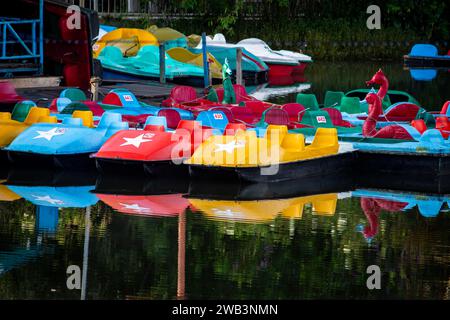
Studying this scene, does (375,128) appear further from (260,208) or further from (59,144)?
(59,144)

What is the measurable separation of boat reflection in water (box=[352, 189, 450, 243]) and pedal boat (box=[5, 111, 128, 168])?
3457mm

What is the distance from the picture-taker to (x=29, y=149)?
54.7 feet

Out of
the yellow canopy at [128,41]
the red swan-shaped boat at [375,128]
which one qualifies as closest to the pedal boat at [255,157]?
the red swan-shaped boat at [375,128]

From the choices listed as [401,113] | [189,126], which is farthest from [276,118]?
[401,113]

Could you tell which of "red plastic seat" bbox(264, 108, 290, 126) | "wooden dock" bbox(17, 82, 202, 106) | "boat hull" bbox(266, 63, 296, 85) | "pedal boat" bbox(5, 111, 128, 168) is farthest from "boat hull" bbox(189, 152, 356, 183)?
"boat hull" bbox(266, 63, 296, 85)

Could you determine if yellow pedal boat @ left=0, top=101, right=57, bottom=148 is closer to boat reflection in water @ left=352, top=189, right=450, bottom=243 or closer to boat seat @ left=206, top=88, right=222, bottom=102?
boat seat @ left=206, top=88, right=222, bottom=102

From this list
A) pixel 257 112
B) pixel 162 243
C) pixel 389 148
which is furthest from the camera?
pixel 257 112

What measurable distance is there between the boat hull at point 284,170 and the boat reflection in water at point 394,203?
0.66 m

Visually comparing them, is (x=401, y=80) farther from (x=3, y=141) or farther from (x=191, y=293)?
(x=191, y=293)

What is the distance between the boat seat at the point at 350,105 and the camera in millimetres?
21719

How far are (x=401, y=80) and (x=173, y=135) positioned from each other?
19.3 metres

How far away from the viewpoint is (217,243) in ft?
41.9

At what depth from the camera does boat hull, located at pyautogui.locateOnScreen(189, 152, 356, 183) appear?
15.6 m

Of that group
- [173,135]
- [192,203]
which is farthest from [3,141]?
[192,203]
